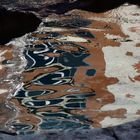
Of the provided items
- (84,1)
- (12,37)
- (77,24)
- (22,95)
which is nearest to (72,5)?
(84,1)

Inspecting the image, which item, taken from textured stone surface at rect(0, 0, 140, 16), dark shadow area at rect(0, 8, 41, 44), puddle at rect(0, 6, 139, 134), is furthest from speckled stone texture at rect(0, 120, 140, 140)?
textured stone surface at rect(0, 0, 140, 16)

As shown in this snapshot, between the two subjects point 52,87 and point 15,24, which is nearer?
point 52,87

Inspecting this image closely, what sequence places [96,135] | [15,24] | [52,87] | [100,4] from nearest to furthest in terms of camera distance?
1. [96,135]
2. [52,87]
3. [15,24]
4. [100,4]

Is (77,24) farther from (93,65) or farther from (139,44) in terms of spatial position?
(93,65)

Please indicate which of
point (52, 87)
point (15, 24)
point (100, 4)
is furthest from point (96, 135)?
point (100, 4)

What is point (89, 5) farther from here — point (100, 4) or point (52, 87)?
point (52, 87)

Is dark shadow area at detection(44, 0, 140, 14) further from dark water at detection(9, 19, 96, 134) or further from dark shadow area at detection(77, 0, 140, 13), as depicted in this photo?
dark water at detection(9, 19, 96, 134)
